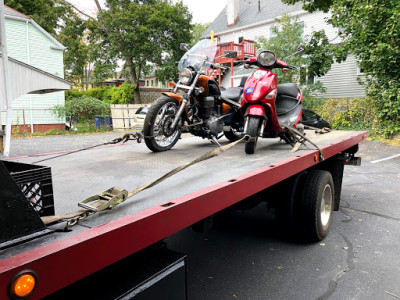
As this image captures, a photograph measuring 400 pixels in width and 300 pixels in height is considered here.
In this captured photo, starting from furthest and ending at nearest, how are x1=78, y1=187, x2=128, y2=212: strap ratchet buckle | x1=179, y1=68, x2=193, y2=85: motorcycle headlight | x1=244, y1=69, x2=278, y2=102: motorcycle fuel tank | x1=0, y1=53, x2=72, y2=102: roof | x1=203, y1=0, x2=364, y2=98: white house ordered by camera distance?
x1=203, y1=0, x2=364, y2=98: white house, x1=0, y1=53, x2=72, y2=102: roof, x1=179, y1=68, x2=193, y2=85: motorcycle headlight, x1=244, y1=69, x2=278, y2=102: motorcycle fuel tank, x1=78, y1=187, x2=128, y2=212: strap ratchet buckle

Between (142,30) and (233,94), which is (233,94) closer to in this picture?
(233,94)

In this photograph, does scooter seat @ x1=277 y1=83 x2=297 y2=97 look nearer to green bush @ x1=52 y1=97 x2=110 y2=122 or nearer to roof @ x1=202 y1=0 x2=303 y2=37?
green bush @ x1=52 y1=97 x2=110 y2=122

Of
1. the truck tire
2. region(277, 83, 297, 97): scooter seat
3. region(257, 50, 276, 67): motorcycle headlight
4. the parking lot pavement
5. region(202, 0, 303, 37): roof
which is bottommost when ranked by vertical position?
the parking lot pavement

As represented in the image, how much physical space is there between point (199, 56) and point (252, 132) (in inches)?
62.7

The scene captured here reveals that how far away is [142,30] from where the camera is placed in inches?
859

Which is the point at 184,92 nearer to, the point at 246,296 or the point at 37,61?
the point at 246,296

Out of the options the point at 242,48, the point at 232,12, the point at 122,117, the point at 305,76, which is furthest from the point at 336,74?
the point at 122,117

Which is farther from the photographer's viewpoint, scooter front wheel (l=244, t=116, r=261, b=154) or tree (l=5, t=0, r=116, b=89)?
tree (l=5, t=0, r=116, b=89)

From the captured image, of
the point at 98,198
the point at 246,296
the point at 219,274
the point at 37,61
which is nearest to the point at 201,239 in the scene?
the point at 219,274

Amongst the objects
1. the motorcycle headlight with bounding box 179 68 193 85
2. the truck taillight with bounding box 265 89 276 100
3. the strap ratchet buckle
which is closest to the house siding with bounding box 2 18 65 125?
the motorcycle headlight with bounding box 179 68 193 85

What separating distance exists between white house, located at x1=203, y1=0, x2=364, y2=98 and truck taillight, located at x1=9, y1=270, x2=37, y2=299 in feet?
62.9

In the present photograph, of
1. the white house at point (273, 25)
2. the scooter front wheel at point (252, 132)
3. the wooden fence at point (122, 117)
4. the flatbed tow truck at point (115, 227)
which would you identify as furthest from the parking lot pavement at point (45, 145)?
the white house at point (273, 25)

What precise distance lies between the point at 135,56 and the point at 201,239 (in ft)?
69.2

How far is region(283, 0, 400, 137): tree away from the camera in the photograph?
11422 millimetres
